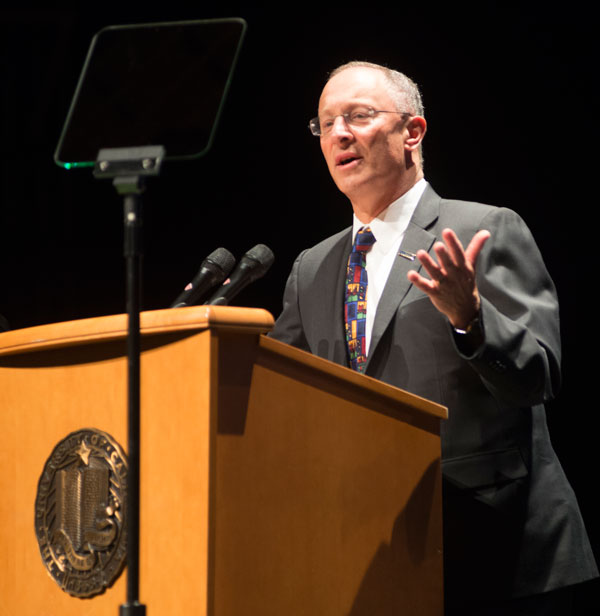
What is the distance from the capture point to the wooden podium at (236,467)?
1.30 meters

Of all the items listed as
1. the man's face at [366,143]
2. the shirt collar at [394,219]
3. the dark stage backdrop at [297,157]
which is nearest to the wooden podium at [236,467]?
the shirt collar at [394,219]

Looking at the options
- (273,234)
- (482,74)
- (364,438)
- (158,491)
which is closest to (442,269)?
(364,438)

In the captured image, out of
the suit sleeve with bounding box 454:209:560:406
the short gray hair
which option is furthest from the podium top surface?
the short gray hair

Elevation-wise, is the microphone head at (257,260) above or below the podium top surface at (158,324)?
above

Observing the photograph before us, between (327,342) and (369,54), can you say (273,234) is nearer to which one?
(369,54)

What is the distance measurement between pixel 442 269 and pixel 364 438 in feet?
1.04

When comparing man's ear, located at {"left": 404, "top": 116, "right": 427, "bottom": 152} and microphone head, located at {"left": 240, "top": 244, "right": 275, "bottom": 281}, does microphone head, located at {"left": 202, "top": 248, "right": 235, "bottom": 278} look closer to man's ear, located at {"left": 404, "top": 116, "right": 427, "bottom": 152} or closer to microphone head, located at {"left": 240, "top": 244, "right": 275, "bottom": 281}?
microphone head, located at {"left": 240, "top": 244, "right": 275, "bottom": 281}

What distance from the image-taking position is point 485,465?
6.04ft

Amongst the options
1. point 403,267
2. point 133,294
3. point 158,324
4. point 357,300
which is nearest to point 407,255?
point 403,267

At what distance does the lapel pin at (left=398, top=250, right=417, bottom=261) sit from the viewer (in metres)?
1.99

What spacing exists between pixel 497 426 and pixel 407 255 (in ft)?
1.36

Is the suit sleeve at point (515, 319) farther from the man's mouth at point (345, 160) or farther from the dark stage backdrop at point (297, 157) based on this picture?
the dark stage backdrop at point (297, 157)

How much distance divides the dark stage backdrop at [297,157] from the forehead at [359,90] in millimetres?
901

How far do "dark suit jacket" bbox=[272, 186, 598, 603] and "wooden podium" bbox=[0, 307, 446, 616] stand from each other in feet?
0.65
